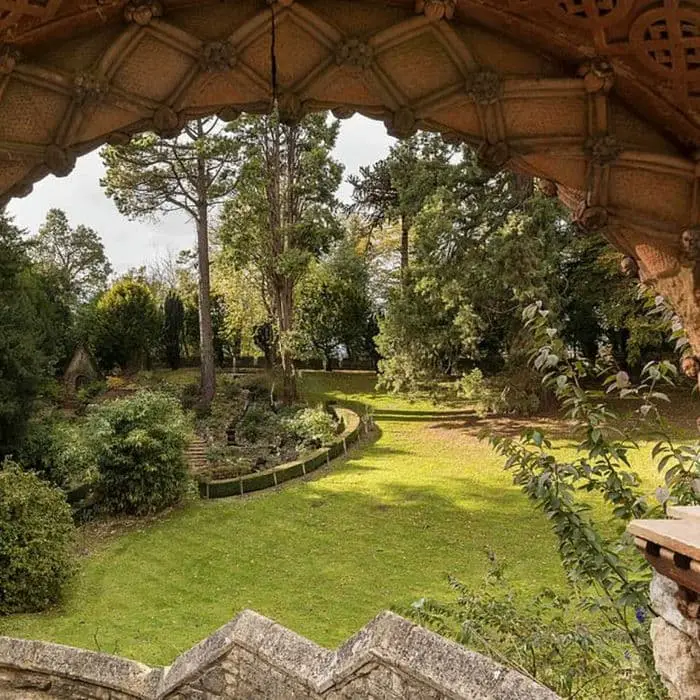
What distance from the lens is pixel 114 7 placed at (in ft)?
4.88

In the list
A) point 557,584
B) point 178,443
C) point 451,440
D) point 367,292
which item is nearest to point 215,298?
point 367,292

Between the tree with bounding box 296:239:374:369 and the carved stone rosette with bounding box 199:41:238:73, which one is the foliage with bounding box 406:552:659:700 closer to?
the carved stone rosette with bounding box 199:41:238:73

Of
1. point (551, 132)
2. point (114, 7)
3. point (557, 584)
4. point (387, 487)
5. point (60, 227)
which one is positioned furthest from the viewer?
point (60, 227)

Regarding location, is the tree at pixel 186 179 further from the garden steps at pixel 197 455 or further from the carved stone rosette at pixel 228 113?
the carved stone rosette at pixel 228 113

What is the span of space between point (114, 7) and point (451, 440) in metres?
15.1

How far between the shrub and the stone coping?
13969 millimetres

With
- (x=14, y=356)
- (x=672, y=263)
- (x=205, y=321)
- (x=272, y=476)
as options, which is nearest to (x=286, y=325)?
(x=205, y=321)

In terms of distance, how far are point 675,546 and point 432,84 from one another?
1.24 m

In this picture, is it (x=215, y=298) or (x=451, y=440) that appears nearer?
(x=451, y=440)

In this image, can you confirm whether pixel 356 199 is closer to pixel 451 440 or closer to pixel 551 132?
pixel 451 440

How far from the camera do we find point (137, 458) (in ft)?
35.6

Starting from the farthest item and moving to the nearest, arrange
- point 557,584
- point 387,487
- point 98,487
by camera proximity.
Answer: point 387,487 → point 98,487 → point 557,584

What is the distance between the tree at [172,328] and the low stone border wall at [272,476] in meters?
14.7

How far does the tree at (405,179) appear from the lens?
1859cm
